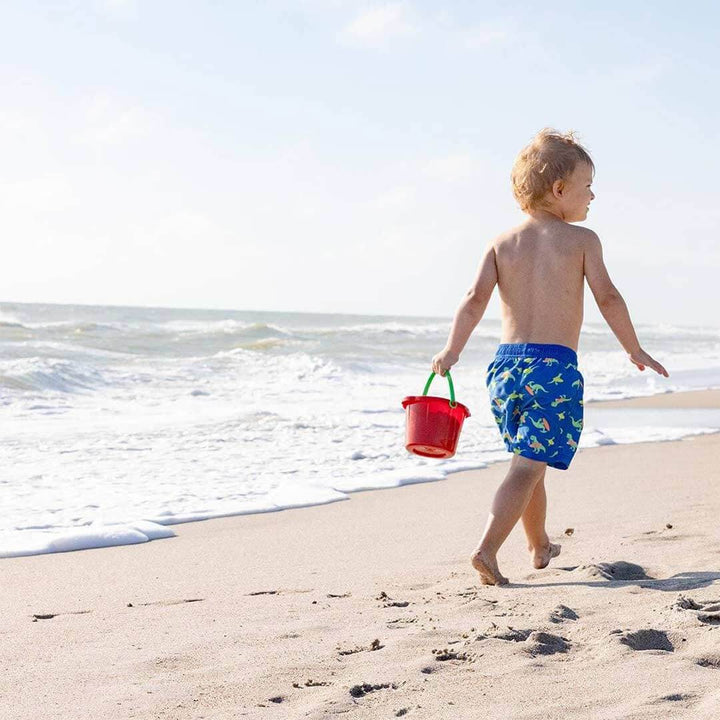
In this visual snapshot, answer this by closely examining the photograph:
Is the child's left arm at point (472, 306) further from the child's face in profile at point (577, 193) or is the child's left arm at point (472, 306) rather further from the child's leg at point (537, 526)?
the child's leg at point (537, 526)

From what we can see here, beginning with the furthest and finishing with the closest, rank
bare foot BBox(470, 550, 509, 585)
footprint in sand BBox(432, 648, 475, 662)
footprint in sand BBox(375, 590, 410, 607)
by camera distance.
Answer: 1. bare foot BBox(470, 550, 509, 585)
2. footprint in sand BBox(375, 590, 410, 607)
3. footprint in sand BBox(432, 648, 475, 662)

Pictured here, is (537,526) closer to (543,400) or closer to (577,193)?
(543,400)

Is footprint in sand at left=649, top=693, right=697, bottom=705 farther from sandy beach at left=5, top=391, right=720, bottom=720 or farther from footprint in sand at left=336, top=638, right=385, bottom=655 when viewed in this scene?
footprint in sand at left=336, top=638, right=385, bottom=655

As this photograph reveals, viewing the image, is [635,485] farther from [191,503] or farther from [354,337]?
[354,337]

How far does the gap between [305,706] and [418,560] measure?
160 centimetres

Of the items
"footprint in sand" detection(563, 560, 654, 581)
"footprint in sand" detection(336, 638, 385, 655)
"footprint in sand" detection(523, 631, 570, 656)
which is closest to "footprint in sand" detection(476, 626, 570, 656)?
"footprint in sand" detection(523, 631, 570, 656)

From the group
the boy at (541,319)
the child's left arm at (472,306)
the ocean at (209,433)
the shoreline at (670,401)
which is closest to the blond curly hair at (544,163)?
the boy at (541,319)

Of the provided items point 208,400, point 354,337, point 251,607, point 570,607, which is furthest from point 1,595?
point 354,337

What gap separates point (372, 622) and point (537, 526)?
0.97 m

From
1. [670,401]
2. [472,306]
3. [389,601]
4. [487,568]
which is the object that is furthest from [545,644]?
[670,401]

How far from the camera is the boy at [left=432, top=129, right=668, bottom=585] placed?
3150 mm

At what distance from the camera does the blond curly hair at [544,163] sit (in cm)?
323

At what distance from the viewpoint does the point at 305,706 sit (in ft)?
6.55

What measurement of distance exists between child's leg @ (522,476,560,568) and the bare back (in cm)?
53
